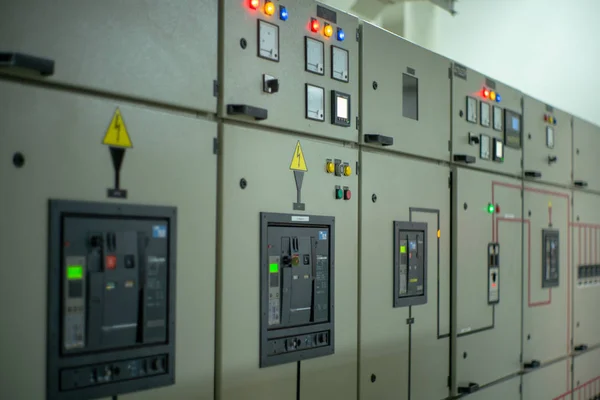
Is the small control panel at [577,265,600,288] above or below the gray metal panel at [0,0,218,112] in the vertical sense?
below

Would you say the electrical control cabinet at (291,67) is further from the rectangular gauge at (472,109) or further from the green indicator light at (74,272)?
the rectangular gauge at (472,109)

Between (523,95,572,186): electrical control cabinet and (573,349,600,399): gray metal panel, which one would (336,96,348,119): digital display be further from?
(573,349,600,399): gray metal panel

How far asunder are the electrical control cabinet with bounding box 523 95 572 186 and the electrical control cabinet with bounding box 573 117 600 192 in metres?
0.15

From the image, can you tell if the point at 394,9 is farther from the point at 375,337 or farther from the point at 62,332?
the point at 62,332

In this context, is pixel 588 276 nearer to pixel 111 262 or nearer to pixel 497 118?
pixel 497 118

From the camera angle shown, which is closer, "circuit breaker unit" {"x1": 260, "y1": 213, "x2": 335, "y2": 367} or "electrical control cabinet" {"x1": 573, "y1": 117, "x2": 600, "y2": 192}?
"circuit breaker unit" {"x1": 260, "y1": 213, "x2": 335, "y2": 367}

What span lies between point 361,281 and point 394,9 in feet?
8.59

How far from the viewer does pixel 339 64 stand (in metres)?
2.83

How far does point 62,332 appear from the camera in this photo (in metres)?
1.78

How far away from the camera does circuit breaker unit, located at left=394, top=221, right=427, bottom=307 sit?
10.5ft

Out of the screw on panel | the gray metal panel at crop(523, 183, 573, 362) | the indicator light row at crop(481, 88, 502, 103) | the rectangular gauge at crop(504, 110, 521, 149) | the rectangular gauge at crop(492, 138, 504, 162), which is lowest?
the gray metal panel at crop(523, 183, 573, 362)

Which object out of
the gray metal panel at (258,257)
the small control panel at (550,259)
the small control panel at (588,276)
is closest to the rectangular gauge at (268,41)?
the gray metal panel at (258,257)

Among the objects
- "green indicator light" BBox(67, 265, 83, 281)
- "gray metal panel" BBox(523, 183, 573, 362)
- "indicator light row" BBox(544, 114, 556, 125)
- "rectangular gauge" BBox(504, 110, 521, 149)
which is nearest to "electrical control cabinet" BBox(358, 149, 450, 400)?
"rectangular gauge" BBox(504, 110, 521, 149)

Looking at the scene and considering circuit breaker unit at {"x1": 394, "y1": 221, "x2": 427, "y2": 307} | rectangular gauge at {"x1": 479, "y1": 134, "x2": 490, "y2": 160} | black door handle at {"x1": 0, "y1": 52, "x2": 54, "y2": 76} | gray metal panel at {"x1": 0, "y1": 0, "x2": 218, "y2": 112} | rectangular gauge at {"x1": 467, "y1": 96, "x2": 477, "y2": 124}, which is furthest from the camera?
rectangular gauge at {"x1": 479, "y1": 134, "x2": 490, "y2": 160}
